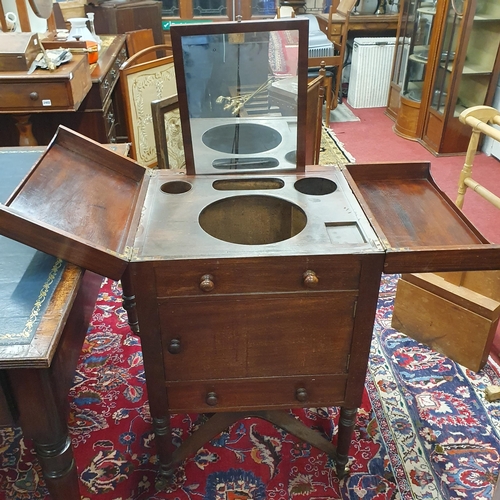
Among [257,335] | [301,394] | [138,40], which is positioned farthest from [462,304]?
[138,40]

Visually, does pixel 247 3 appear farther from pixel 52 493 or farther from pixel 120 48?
pixel 52 493

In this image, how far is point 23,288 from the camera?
1.01 meters

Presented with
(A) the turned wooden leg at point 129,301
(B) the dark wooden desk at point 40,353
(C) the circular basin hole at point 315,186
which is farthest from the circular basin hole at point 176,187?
(A) the turned wooden leg at point 129,301

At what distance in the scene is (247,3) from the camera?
5199mm

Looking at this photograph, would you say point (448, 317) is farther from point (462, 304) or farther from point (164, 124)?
point (164, 124)

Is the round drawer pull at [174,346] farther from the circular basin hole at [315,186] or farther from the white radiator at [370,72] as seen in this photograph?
the white radiator at [370,72]

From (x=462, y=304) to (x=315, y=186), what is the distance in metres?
0.85

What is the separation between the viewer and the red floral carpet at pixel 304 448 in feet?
5.03

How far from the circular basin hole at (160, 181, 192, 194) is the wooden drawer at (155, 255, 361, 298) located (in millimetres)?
372

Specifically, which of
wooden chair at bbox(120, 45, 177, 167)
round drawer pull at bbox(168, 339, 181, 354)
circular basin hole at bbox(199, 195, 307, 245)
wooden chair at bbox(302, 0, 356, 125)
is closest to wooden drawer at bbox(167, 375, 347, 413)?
round drawer pull at bbox(168, 339, 181, 354)

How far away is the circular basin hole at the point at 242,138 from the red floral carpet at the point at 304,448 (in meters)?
0.93

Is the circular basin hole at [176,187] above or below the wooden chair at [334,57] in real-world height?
above

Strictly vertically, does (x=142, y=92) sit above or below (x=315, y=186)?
below

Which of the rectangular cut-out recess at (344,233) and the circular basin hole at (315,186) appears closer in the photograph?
the rectangular cut-out recess at (344,233)
